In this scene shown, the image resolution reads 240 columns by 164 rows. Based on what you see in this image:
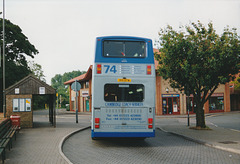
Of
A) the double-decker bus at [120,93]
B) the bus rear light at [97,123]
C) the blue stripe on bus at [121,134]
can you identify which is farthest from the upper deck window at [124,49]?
the blue stripe on bus at [121,134]

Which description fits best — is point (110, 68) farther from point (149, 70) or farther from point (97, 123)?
point (97, 123)

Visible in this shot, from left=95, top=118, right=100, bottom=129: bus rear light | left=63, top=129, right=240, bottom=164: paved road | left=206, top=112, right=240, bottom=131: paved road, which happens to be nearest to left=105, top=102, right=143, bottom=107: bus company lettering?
left=95, top=118, right=100, bottom=129: bus rear light

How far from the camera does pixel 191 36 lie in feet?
50.9

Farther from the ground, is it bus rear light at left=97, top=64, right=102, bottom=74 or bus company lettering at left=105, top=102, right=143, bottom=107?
bus rear light at left=97, top=64, right=102, bottom=74

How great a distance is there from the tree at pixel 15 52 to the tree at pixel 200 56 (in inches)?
834

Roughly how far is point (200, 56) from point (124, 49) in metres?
6.52

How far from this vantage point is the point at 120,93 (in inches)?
395

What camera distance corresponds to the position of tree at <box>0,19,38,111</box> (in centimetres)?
3136

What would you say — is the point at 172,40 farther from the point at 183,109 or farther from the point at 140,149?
the point at 183,109

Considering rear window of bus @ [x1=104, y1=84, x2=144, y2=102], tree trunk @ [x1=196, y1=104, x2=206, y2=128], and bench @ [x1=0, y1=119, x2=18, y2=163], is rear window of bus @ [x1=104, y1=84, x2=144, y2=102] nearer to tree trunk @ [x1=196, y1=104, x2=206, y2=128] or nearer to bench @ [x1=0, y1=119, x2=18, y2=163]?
bench @ [x1=0, y1=119, x2=18, y2=163]

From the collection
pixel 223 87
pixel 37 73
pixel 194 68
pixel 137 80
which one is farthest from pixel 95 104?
pixel 37 73

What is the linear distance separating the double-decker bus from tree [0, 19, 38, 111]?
935 inches

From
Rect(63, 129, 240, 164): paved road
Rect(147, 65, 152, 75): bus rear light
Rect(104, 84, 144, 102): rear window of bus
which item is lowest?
Rect(63, 129, 240, 164): paved road

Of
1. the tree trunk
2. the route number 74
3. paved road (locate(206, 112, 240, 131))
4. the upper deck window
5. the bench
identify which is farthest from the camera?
paved road (locate(206, 112, 240, 131))
